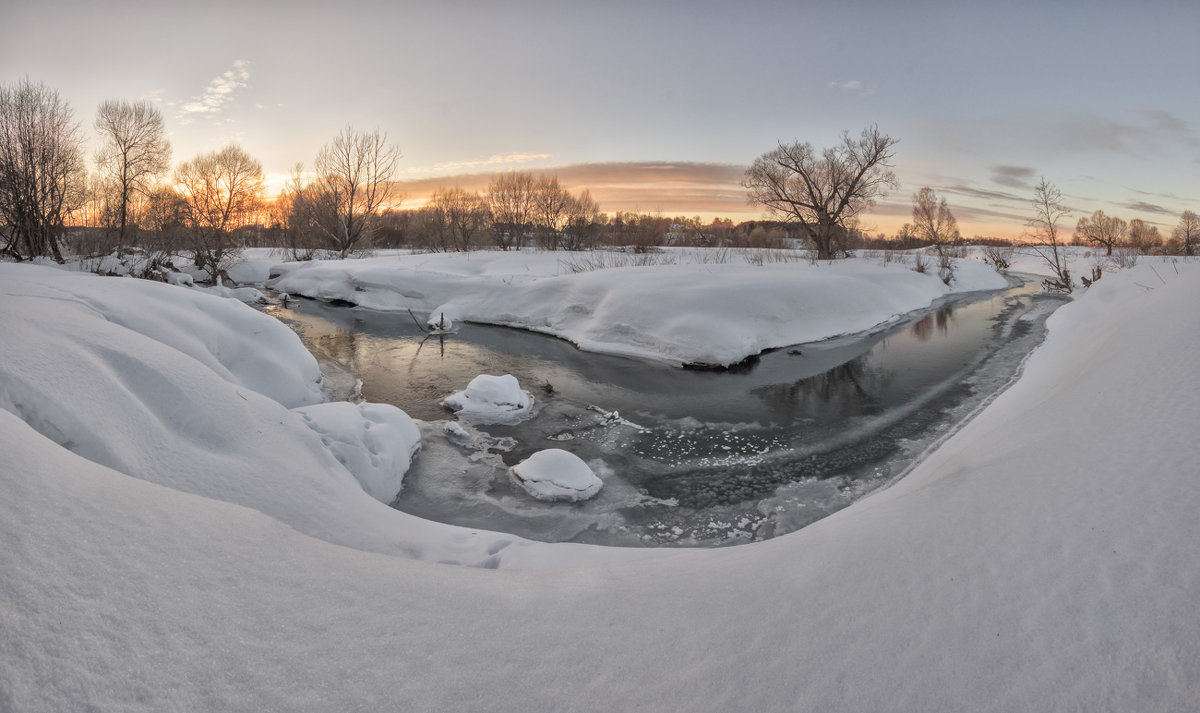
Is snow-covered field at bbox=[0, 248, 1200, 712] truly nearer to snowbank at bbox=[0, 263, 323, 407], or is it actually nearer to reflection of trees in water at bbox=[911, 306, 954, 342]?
snowbank at bbox=[0, 263, 323, 407]

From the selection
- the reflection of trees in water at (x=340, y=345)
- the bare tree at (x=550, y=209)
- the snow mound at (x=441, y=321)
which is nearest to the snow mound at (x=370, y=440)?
the reflection of trees in water at (x=340, y=345)

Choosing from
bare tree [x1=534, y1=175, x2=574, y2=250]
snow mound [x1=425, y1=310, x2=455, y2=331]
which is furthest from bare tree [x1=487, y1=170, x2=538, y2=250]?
snow mound [x1=425, y1=310, x2=455, y2=331]

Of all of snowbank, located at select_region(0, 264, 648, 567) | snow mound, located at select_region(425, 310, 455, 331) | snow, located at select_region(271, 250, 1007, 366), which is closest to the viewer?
snowbank, located at select_region(0, 264, 648, 567)

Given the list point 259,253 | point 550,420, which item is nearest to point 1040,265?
point 550,420

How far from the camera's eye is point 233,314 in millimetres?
6852

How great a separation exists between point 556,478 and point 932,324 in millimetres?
13997

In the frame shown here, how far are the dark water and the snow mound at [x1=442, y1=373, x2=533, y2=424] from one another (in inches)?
8.2

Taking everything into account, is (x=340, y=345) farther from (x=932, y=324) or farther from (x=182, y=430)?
(x=932, y=324)

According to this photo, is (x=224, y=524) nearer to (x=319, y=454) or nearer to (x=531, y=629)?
(x=531, y=629)

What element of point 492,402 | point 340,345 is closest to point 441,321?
point 340,345

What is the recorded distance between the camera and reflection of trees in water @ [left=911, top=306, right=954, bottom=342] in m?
13.3

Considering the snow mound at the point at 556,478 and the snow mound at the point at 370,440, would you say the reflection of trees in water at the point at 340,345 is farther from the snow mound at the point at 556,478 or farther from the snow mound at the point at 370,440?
the snow mound at the point at 556,478

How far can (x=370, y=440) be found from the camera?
5.11 metres

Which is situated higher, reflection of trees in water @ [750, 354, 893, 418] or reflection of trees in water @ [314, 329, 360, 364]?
reflection of trees in water @ [314, 329, 360, 364]
